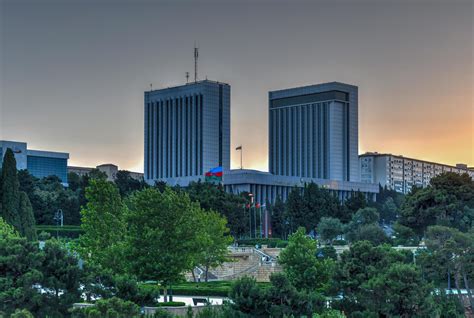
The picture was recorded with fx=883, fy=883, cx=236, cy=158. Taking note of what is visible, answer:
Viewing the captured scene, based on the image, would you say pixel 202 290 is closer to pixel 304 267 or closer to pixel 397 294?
pixel 304 267

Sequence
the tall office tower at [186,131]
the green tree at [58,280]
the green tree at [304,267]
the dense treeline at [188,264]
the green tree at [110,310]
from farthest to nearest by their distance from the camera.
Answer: the tall office tower at [186,131]
the green tree at [304,267]
the dense treeline at [188,264]
the green tree at [58,280]
the green tree at [110,310]

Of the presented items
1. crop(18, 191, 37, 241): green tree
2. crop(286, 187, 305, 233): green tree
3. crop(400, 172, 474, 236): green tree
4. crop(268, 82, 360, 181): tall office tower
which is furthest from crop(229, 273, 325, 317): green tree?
crop(268, 82, 360, 181): tall office tower

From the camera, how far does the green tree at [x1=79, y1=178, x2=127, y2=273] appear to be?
1975 inches

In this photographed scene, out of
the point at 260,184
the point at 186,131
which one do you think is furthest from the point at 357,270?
the point at 186,131

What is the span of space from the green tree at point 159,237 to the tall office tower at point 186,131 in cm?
10371

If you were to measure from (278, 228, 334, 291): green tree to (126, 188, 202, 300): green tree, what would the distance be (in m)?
5.38

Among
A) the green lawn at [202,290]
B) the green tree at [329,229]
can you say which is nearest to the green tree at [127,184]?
the green tree at [329,229]

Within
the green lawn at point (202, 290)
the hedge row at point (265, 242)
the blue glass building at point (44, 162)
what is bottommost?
the green lawn at point (202, 290)

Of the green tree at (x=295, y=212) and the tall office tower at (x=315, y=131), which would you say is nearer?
the green tree at (x=295, y=212)

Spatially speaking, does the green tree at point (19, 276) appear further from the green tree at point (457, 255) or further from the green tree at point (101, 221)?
the green tree at point (457, 255)

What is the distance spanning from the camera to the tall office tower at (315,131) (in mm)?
170750

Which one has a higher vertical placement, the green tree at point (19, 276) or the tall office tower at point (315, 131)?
the tall office tower at point (315, 131)

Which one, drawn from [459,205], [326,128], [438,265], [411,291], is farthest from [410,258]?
[326,128]

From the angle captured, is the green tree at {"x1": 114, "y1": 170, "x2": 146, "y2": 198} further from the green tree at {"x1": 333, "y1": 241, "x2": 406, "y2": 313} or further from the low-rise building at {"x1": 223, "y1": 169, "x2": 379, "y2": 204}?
the green tree at {"x1": 333, "y1": 241, "x2": 406, "y2": 313}
